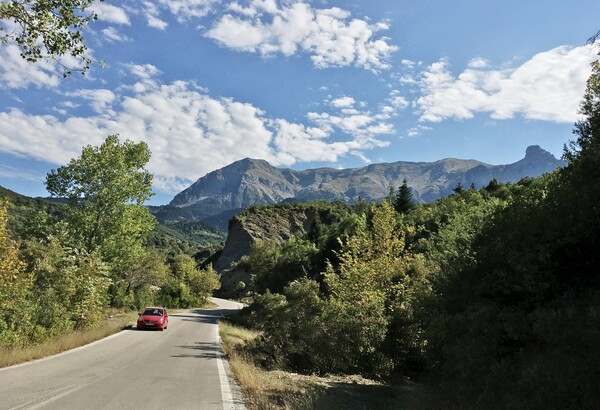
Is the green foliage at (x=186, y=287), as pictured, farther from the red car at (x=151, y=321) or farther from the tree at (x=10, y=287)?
the tree at (x=10, y=287)

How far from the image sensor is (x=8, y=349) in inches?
478

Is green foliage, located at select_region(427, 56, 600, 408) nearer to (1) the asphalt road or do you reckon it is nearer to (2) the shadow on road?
(1) the asphalt road

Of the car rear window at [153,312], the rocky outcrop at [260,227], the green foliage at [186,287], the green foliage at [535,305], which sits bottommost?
the green foliage at [186,287]

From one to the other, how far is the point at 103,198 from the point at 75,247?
207 inches

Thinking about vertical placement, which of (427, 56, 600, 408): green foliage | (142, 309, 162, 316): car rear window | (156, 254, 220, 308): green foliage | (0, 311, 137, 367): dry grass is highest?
(427, 56, 600, 408): green foliage

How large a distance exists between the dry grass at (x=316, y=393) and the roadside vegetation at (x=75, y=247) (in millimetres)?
7519

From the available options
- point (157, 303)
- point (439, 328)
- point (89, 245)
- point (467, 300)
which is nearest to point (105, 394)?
point (439, 328)

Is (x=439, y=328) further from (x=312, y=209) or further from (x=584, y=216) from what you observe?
(x=312, y=209)

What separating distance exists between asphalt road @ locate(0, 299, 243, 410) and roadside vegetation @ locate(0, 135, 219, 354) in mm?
2081

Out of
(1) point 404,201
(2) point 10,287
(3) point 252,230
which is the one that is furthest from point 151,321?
(3) point 252,230

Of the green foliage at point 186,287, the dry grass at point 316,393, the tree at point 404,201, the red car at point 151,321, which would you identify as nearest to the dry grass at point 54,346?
the red car at point 151,321

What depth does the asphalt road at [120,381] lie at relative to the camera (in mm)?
7852

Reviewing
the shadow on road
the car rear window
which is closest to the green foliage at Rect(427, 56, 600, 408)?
the shadow on road

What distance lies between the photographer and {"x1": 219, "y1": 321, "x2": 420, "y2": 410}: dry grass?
29.2 ft
